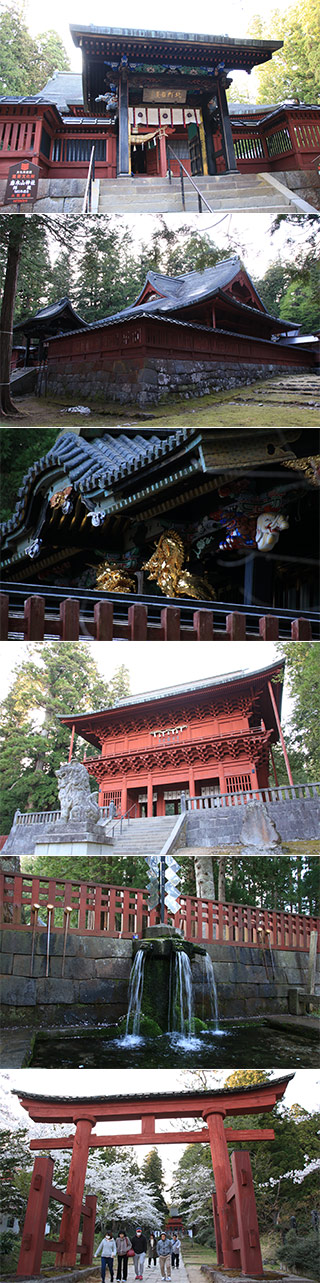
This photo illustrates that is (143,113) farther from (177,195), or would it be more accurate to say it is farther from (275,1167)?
(275,1167)

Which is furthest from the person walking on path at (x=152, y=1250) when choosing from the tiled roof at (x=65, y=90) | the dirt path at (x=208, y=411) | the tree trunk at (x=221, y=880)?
the tiled roof at (x=65, y=90)

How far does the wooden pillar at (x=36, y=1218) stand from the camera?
3648 mm

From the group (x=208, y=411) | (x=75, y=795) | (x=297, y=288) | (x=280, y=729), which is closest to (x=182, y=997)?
(x=75, y=795)

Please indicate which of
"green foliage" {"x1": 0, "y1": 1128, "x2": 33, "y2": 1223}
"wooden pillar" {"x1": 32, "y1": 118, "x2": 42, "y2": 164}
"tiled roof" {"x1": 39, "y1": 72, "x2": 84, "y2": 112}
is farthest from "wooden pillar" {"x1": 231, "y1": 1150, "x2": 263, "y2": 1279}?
"tiled roof" {"x1": 39, "y1": 72, "x2": 84, "y2": 112}

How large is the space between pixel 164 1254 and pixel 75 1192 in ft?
1.96

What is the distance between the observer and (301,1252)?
4.09 m

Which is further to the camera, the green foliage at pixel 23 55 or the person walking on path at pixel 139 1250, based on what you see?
the green foliage at pixel 23 55

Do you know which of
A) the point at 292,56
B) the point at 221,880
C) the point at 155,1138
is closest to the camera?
the point at 155,1138

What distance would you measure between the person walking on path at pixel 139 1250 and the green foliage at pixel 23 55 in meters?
6.65

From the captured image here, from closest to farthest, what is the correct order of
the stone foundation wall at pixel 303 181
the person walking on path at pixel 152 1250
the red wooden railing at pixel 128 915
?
the person walking on path at pixel 152 1250, the red wooden railing at pixel 128 915, the stone foundation wall at pixel 303 181

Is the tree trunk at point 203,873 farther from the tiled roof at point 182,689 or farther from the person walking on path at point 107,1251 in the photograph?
the person walking on path at point 107,1251


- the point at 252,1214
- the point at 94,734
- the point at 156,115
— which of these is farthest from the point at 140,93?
the point at 252,1214

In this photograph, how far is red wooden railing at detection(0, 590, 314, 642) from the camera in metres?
4.48

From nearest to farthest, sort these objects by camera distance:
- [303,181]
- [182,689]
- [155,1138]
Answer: [155,1138], [182,689], [303,181]
